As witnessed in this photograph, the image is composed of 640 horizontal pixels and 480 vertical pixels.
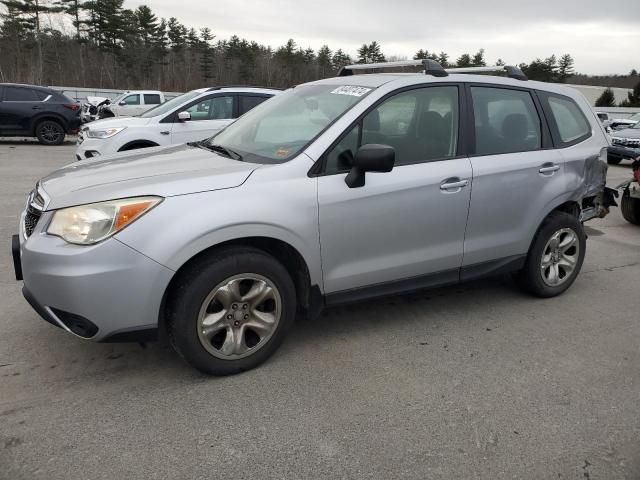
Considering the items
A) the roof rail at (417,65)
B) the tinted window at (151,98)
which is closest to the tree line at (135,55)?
the tinted window at (151,98)

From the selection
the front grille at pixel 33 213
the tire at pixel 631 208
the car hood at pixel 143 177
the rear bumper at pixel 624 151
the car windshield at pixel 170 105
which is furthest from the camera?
the rear bumper at pixel 624 151

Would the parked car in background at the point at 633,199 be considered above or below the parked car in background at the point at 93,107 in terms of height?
below

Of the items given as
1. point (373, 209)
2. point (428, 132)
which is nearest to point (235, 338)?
point (373, 209)

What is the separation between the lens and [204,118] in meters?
8.98

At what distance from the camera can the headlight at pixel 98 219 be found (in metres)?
2.67

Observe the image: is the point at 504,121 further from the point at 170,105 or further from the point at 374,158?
the point at 170,105

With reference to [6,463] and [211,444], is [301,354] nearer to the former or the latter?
[211,444]

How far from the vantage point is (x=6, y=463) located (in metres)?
2.32

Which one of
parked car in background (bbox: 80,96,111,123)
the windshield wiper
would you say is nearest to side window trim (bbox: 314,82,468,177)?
the windshield wiper

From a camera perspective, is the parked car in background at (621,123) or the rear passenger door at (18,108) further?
the parked car in background at (621,123)

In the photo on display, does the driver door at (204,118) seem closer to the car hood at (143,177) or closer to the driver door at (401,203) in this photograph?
the car hood at (143,177)

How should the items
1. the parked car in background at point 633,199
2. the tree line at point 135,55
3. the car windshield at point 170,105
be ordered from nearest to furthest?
1. the parked car in background at point 633,199
2. the car windshield at point 170,105
3. the tree line at point 135,55

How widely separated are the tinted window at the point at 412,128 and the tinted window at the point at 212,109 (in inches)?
234

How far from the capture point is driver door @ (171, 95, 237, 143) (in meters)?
8.64
